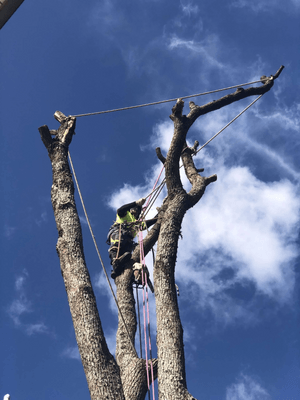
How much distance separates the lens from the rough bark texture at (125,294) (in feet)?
9.72

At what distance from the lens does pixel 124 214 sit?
5.86 metres

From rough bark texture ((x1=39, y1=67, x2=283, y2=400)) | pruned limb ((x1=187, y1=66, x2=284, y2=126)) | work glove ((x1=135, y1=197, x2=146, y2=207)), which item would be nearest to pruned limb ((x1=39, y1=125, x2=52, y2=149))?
rough bark texture ((x1=39, y1=67, x2=283, y2=400))

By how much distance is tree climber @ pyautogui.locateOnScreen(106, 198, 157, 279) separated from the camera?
5.28 meters

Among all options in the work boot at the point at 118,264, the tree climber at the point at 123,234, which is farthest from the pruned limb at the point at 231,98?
the work boot at the point at 118,264

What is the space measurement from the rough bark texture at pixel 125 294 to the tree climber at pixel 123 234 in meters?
0.15

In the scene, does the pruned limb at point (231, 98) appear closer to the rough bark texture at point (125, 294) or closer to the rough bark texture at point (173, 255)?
the rough bark texture at point (173, 255)

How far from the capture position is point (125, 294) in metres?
4.84

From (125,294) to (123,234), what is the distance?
1.07m

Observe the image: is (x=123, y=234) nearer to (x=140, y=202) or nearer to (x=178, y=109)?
(x=140, y=202)

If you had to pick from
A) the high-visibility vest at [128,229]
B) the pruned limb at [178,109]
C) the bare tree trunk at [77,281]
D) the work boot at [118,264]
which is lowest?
the bare tree trunk at [77,281]

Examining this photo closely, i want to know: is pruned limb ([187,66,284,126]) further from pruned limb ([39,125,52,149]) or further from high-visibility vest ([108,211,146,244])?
pruned limb ([39,125,52,149])

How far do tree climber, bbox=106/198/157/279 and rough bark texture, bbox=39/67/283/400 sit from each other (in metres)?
0.15

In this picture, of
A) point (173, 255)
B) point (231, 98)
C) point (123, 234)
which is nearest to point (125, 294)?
point (173, 255)

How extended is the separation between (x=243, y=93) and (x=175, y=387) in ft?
15.8
